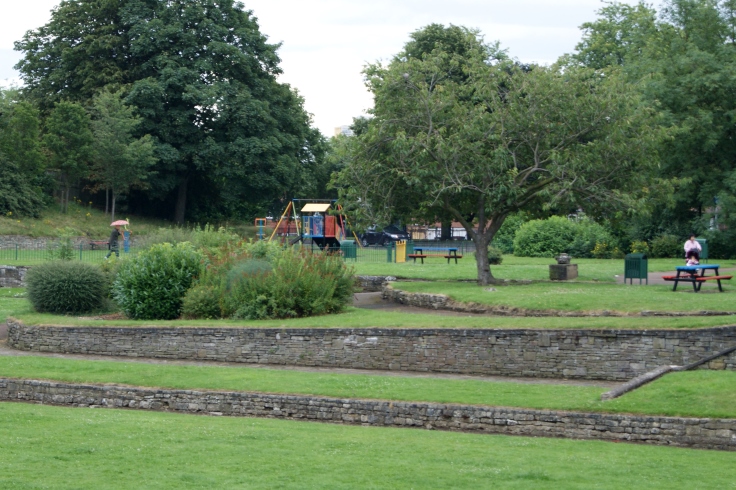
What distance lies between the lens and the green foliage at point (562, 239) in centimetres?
4675

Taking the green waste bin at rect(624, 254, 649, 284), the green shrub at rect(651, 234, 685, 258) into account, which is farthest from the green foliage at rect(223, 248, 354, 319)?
the green shrub at rect(651, 234, 685, 258)

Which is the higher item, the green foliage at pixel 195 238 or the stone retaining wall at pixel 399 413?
the green foliage at pixel 195 238

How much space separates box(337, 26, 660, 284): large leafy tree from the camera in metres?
26.8

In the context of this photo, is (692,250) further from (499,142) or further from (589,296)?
(499,142)

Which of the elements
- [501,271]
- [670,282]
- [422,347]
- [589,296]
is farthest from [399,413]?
[501,271]

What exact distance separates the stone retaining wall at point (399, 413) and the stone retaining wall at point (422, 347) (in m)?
4.02

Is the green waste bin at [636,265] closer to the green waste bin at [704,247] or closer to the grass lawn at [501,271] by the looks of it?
the grass lawn at [501,271]

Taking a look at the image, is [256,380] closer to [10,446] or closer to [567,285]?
[10,446]

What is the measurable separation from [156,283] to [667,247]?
28991 millimetres

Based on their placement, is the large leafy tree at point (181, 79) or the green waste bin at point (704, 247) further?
the large leafy tree at point (181, 79)

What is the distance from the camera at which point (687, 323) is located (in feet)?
59.3

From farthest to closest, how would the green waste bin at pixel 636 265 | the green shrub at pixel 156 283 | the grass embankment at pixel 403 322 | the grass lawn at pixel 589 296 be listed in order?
the green waste bin at pixel 636 265 → the green shrub at pixel 156 283 → the grass lawn at pixel 589 296 → the grass embankment at pixel 403 322

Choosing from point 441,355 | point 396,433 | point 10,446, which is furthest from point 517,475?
point 441,355

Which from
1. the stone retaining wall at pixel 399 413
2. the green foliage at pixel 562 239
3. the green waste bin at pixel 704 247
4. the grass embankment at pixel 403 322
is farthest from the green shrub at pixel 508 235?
the stone retaining wall at pixel 399 413
